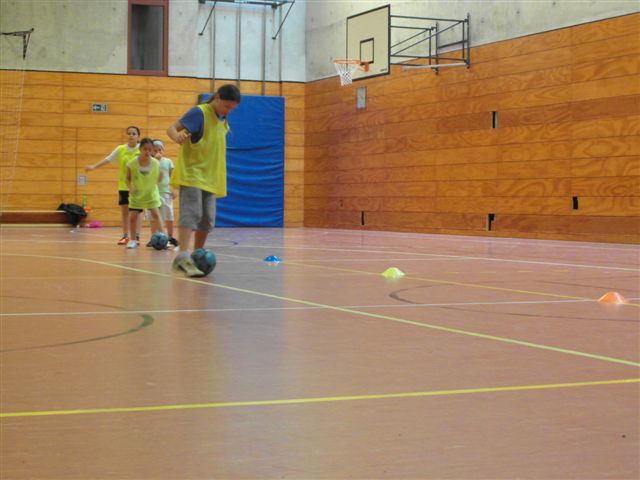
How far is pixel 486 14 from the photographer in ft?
62.7

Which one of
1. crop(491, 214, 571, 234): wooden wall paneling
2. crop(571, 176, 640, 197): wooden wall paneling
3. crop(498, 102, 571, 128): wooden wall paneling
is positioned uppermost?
crop(498, 102, 571, 128): wooden wall paneling

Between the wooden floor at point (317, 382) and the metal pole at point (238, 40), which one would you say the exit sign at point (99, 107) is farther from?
the wooden floor at point (317, 382)

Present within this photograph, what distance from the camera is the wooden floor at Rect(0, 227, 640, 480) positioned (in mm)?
2322

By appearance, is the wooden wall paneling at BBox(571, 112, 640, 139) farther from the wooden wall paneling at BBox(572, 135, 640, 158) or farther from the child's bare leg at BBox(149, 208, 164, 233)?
the child's bare leg at BBox(149, 208, 164, 233)

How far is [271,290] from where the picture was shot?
6785mm

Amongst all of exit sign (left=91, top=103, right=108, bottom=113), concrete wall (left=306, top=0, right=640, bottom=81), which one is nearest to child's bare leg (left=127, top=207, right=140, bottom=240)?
concrete wall (left=306, top=0, right=640, bottom=81)

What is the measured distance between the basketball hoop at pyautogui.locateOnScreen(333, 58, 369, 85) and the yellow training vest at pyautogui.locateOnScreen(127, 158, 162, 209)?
893cm

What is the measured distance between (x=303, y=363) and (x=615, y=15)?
1413 cm

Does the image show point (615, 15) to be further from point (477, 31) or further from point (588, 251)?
point (588, 251)

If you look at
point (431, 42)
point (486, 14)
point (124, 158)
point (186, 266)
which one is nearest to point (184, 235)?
point (186, 266)

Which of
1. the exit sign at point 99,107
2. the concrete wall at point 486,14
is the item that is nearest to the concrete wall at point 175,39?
the exit sign at point 99,107

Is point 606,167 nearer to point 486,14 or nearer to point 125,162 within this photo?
point 486,14

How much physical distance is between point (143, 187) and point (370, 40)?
30.1 feet

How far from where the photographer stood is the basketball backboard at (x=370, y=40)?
65.5 ft
